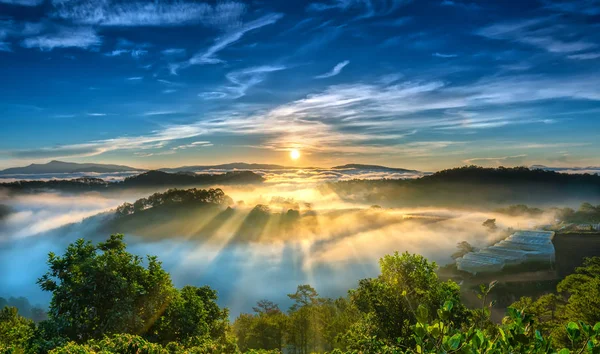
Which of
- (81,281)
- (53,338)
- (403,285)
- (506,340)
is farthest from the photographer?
(403,285)

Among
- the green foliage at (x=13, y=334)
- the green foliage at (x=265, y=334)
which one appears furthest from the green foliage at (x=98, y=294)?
the green foliage at (x=265, y=334)

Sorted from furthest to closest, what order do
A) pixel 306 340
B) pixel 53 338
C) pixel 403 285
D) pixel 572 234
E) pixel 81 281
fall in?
1. pixel 572 234
2. pixel 306 340
3. pixel 403 285
4. pixel 81 281
5. pixel 53 338

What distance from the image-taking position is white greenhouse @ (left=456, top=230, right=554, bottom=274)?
9988 cm

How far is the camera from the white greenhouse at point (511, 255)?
9988 centimetres

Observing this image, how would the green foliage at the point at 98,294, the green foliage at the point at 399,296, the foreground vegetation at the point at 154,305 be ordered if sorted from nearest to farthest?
1. the foreground vegetation at the point at 154,305
2. the green foliage at the point at 98,294
3. the green foliage at the point at 399,296

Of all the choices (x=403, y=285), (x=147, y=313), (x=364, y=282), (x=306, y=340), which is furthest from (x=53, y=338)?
(x=306, y=340)

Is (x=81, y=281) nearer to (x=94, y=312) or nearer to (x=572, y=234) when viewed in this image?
(x=94, y=312)

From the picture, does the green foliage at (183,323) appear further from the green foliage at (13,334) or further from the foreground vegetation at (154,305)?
the green foliage at (13,334)

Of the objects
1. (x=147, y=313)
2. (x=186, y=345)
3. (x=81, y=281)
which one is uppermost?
(x=81, y=281)

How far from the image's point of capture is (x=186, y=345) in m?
18.3

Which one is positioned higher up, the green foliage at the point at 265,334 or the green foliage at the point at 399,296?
the green foliage at the point at 399,296

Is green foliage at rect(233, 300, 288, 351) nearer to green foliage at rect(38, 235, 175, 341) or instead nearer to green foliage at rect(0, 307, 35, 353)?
green foliage at rect(0, 307, 35, 353)

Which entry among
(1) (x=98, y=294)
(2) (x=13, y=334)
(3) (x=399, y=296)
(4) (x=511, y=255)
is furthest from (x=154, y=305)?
(4) (x=511, y=255)

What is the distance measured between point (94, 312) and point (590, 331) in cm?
2132
